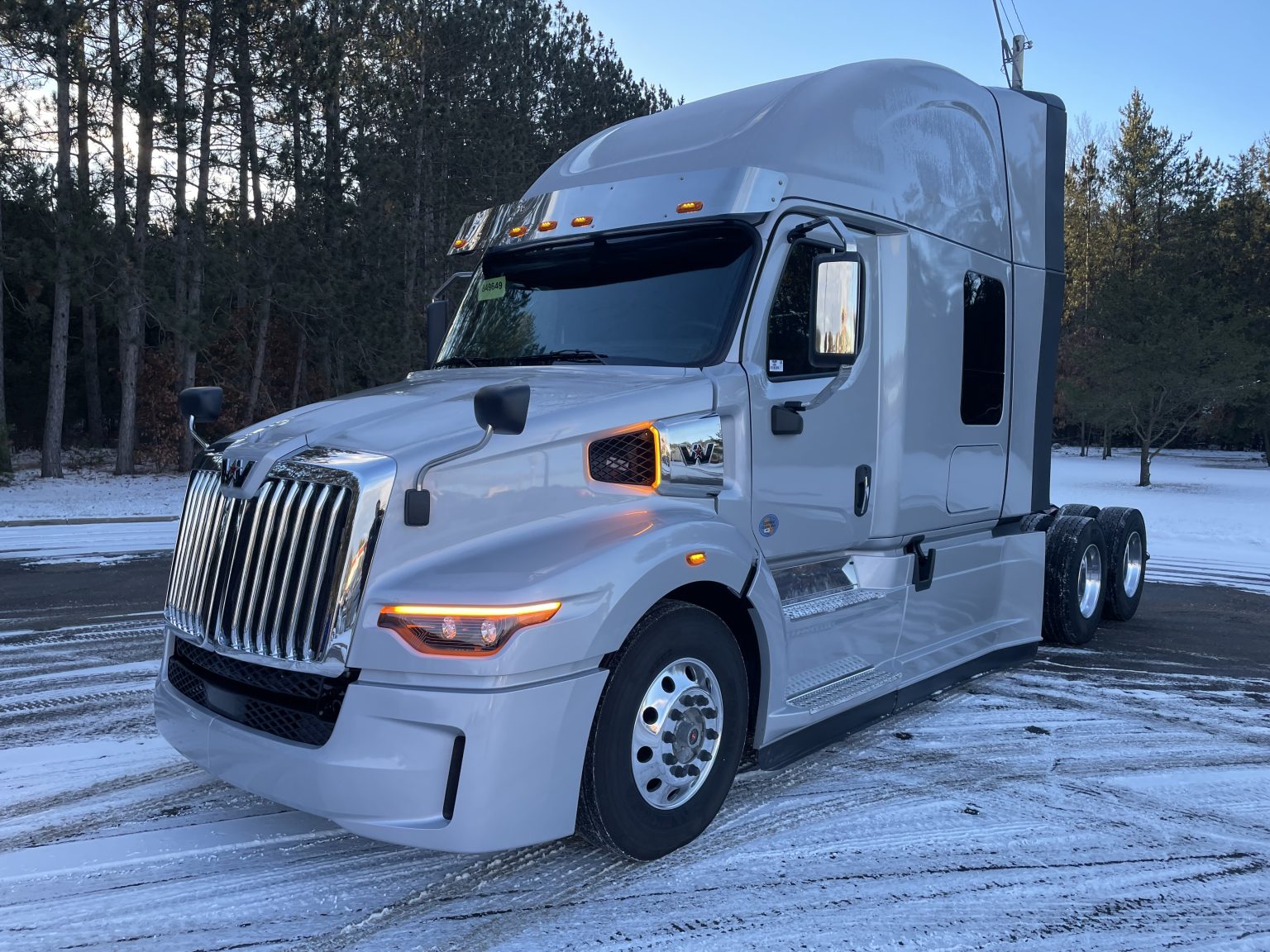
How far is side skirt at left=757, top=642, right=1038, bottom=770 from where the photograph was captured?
14.6ft

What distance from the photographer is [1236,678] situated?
Result: 23.1 ft

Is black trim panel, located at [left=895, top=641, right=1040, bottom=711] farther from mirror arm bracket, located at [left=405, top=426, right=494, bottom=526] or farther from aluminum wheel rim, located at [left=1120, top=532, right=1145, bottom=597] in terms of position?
mirror arm bracket, located at [left=405, top=426, right=494, bottom=526]

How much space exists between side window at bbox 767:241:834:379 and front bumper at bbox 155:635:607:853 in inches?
74.4

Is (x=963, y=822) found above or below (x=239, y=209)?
below

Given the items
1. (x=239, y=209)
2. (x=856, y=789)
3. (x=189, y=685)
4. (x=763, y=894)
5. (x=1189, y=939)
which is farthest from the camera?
(x=239, y=209)

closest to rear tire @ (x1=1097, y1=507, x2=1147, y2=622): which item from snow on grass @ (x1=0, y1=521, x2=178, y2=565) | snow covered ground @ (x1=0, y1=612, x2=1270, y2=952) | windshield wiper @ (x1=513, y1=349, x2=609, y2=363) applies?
snow covered ground @ (x1=0, y1=612, x2=1270, y2=952)

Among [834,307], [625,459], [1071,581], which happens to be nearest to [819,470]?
[834,307]

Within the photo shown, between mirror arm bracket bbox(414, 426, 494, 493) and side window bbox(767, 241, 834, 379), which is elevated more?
side window bbox(767, 241, 834, 379)

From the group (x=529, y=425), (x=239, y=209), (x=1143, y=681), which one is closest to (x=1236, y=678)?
(x=1143, y=681)

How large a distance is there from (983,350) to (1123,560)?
345 centimetres

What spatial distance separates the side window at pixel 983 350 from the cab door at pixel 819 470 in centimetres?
113

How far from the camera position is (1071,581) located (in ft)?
25.0

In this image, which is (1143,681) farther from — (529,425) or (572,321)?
(529,425)

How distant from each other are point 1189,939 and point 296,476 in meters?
3.46
